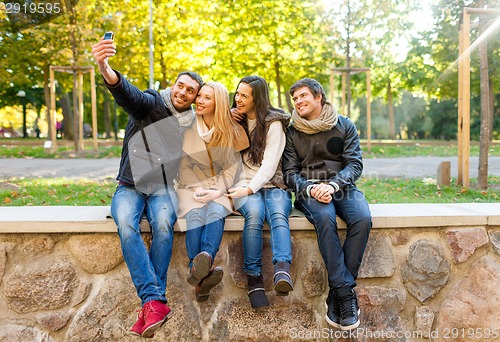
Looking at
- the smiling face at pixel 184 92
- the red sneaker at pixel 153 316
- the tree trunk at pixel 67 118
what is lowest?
the red sneaker at pixel 153 316

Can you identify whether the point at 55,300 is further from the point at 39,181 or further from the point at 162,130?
the point at 39,181

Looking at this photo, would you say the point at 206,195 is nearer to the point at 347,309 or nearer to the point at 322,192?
the point at 322,192

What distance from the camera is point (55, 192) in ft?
17.6

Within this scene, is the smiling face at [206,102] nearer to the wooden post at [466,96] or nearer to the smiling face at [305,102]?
the smiling face at [305,102]

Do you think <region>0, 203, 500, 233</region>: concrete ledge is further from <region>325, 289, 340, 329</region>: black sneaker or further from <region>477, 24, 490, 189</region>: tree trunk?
<region>477, 24, 490, 189</region>: tree trunk

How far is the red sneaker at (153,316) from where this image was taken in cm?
229

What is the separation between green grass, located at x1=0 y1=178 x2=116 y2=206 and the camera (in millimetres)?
4719

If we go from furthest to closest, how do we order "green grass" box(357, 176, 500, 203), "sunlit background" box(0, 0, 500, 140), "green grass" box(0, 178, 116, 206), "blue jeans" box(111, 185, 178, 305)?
"sunlit background" box(0, 0, 500, 140), "green grass" box(357, 176, 500, 203), "green grass" box(0, 178, 116, 206), "blue jeans" box(111, 185, 178, 305)

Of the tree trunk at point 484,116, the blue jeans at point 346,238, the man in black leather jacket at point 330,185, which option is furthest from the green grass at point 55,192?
the tree trunk at point 484,116

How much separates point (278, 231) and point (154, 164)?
0.90m

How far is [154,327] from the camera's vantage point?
2.30m

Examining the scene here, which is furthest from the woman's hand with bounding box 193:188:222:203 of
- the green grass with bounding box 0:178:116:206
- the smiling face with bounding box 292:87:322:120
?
the green grass with bounding box 0:178:116:206

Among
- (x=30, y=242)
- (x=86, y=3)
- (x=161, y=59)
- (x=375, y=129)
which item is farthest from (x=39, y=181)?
(x=375, y=129)

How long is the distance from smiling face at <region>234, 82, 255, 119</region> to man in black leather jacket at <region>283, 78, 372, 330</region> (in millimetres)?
300
